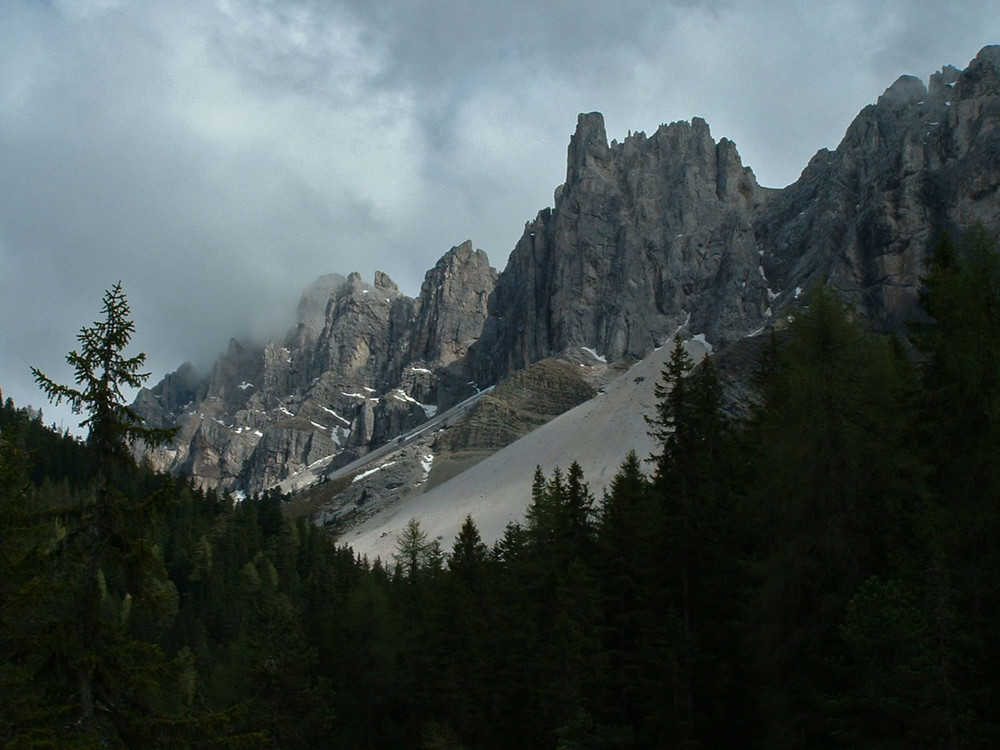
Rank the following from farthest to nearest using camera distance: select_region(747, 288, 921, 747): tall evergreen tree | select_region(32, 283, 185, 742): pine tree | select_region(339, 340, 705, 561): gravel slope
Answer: select_region(339, 340, 705, 561): gravel slope
select_region(747, 288, 921, 747): tall evergreen tree
select_region(32, 283, 185, 742): pine tree

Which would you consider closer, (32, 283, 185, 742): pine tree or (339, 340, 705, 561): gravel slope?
(32, 283, 185, 742): pine tree

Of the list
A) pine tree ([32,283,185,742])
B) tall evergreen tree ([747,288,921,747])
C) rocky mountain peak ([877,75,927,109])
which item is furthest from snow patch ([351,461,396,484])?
pine tree ([32,283,185,742])

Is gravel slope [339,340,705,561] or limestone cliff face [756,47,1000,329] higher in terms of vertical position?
limestone cliff face [756,47,1000,329]

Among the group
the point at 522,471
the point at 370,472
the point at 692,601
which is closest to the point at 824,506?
the point at 692,601

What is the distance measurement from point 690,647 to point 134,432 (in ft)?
56.2

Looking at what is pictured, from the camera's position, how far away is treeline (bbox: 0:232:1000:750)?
13.0 meters

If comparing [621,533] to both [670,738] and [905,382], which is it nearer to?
[670,738]

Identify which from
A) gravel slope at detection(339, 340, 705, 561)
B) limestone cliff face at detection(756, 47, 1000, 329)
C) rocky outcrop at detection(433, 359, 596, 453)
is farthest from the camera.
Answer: rocky outcrop at detection(433, 359, 596, 453)

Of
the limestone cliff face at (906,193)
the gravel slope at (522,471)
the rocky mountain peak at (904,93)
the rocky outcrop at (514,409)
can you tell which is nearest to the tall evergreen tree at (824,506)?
the gravel slope at (522,471)

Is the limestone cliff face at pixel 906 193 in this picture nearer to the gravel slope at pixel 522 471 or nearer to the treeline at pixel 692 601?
the gravel slope at pixel 522 471

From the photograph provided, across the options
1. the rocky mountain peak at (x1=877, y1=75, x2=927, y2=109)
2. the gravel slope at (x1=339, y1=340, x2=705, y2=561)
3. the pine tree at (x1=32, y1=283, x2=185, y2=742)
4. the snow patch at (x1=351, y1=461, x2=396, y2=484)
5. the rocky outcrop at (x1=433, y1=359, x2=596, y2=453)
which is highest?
the rocky mountain peak at (x1=877, y1=75, x2=927, y2=109)

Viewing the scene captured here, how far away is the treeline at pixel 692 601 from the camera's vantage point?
42.5 ft

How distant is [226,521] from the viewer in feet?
275

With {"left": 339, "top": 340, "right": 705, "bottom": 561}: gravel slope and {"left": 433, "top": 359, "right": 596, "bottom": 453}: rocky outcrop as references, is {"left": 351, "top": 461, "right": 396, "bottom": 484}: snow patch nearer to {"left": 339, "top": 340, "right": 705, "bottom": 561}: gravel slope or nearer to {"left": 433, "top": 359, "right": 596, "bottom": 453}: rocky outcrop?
{"left": 433, "top": 359, "right": 596, "bottom": 453}: rocky outcrop
